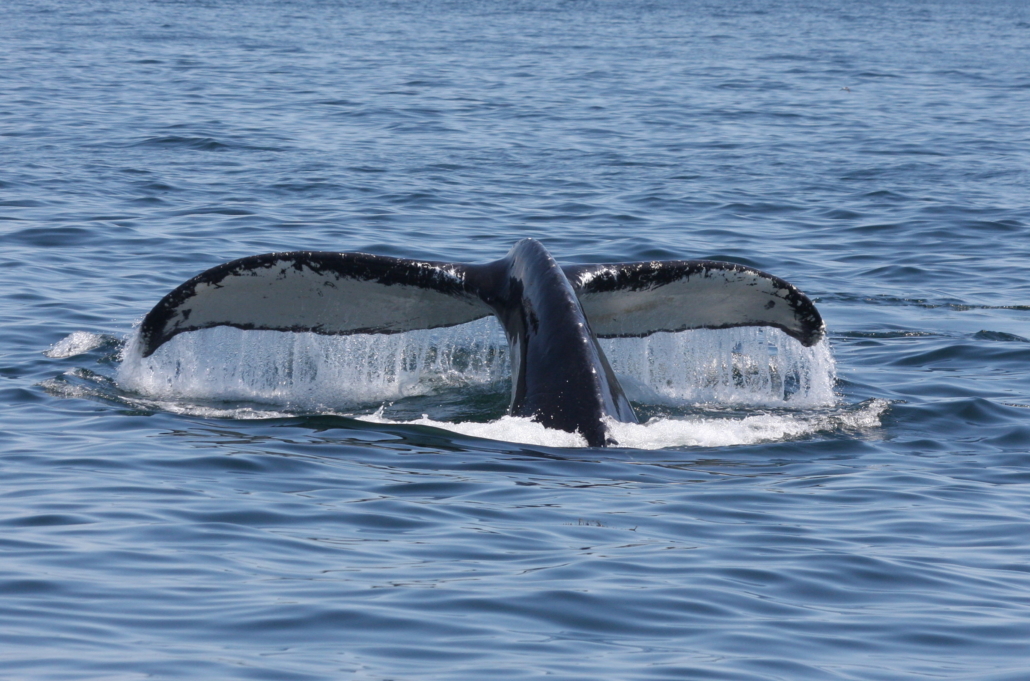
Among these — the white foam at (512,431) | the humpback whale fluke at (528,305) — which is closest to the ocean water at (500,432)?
the white foam at (512,431)

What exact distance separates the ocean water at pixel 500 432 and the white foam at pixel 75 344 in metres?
0.04

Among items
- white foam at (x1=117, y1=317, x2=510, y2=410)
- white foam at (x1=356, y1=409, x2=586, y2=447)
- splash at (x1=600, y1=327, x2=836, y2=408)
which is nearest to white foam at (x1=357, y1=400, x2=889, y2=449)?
white foam at (x1=356, y1=409, x2=586, y2=447)

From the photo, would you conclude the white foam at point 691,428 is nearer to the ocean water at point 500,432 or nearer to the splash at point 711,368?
the ocean water at point 500,432

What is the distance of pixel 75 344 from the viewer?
39.5 ft

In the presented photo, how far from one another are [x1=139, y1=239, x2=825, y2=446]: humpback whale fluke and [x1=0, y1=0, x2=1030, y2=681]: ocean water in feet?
0.70

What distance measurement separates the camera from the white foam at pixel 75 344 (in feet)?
38.8

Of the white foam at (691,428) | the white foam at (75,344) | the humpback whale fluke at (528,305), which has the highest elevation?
the humpback whale fluke at (528,305)

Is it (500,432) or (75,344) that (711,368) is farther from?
(75,344)

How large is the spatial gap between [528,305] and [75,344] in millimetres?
4488

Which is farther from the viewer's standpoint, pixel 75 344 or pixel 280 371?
pixel 75 344

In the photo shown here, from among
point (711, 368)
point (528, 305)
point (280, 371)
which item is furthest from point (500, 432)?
point (711, 368)

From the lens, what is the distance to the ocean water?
5801 mm

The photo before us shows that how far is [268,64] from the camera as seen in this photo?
1454 inches

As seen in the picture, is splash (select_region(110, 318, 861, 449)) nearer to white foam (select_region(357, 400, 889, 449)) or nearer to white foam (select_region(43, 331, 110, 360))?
white foam (select_region(357, 400, 889, 449))
